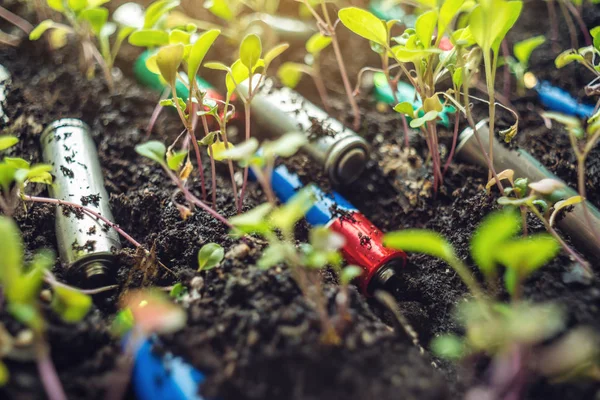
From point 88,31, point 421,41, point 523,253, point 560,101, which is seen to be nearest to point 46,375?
point 523,253

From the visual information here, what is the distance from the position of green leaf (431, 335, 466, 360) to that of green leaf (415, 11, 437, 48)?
1.99 ft

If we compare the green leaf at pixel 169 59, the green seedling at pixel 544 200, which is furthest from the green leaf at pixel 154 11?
the green seedling at pixel 544 200

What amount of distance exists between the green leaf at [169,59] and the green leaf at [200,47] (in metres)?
0.03

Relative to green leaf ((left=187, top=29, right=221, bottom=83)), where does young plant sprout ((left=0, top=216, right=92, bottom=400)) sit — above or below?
below

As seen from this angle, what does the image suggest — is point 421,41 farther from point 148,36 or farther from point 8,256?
point 8,256

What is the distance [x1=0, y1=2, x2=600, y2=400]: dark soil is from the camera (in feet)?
2.42

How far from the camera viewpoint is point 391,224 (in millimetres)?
1271

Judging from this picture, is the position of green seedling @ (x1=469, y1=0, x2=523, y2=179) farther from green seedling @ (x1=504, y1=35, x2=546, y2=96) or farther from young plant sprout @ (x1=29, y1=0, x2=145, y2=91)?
young plant sprout @ (x1=29, y1=0, x2=145, y2=91)

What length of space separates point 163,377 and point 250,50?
2.10 feet

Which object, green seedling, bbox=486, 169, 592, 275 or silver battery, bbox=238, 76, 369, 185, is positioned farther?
silver battery, bbox=238, 76, 369, 185

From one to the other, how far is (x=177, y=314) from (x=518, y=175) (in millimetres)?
941

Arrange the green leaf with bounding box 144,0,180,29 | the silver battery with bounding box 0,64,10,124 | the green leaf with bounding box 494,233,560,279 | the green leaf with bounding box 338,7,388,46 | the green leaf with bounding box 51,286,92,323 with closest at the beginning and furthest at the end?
the green leaf with bounding box 494,233,560,279 → the green leaf with bounding box 51,286,92,323 → the green leaf with bounding box 338,7,388,46 → the green leaf with bounding box 144,0,180,29 → the silver battery with bounding box 0,64,10,124

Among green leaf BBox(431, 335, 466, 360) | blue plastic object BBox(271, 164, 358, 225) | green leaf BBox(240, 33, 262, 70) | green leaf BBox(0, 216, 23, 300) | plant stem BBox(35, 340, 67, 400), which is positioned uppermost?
green leaf BBox(240, 33, 262, 70)

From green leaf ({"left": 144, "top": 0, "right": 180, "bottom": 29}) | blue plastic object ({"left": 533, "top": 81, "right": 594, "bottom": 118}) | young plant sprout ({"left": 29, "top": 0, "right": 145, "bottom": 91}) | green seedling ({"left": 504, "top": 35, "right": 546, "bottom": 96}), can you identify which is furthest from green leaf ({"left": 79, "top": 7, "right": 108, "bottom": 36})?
blue plastic object ({"left": 533, "top": 81, "right": 594, "bottom": 118})
